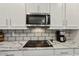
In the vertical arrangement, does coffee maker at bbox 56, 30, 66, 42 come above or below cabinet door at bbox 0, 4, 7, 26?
below

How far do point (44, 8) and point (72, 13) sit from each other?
57 cm

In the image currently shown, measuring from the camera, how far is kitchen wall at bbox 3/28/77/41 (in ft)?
10.4

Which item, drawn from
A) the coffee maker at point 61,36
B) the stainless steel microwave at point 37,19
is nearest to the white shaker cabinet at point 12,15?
the stainless steel microwave at point 37,19

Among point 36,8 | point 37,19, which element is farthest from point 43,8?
point 37,19

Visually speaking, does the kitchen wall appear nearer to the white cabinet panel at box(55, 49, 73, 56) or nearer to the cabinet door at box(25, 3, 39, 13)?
the cabinet door at box(25, 3, 39, 13)

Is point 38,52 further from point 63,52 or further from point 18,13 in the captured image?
point 18,13

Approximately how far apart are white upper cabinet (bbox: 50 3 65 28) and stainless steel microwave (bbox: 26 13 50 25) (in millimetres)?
109

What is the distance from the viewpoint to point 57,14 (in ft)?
9.31

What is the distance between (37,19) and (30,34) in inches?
20.1

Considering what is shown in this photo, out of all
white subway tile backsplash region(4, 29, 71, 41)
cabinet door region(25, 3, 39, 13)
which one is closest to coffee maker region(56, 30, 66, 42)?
white subway tile backsplash region(4, 29, 71, 41)

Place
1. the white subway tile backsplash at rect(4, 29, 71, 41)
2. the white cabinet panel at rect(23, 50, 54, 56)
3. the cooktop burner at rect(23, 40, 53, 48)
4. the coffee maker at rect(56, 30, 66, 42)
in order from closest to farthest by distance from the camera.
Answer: the white cabinet panel at rect(23, 50, 54, 56)
the cooktop burner at rect(23, 40, 53, 48)
the coffee maker at rect(56, 30, 66, 42)
the white subway tile backsplash at rect(4, 29, 71, 41)

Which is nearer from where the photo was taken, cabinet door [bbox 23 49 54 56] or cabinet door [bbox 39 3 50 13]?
cabinet door [bbox 23 49 54 56]

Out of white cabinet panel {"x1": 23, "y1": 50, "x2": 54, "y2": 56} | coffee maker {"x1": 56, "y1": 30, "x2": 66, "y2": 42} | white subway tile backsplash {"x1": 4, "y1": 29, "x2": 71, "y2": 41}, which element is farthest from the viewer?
white subway tile backsplash {"x1": 4, "y1": 29, "x2": 71, "y2": 41}

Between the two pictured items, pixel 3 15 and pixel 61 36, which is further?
pixel 61 36
